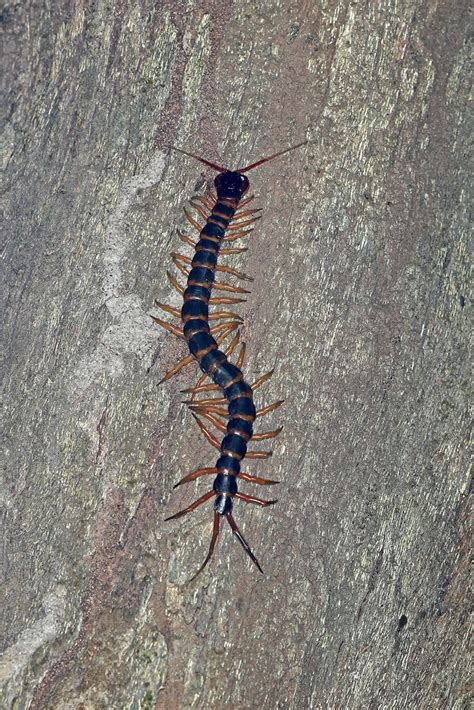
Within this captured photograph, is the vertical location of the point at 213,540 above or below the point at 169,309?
below

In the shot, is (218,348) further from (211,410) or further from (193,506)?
(193,506)

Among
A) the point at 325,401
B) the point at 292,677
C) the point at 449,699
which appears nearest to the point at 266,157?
the point at 325,401

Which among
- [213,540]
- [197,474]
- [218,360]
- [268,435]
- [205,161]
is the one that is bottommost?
[213,540]

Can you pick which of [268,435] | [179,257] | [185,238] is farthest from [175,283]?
[268,435]

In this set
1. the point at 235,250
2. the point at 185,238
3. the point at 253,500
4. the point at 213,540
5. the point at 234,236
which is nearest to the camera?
the point at 213,540

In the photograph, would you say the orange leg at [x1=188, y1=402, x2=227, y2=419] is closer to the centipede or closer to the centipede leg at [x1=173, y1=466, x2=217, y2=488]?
the centipede

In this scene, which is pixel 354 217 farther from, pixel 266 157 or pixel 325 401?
pixel 325 401

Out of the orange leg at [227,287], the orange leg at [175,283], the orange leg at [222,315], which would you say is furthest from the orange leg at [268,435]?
the orange leg at [175,283]

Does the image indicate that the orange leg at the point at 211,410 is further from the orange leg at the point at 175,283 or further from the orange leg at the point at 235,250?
→ the orange leg at the point at 235,250
